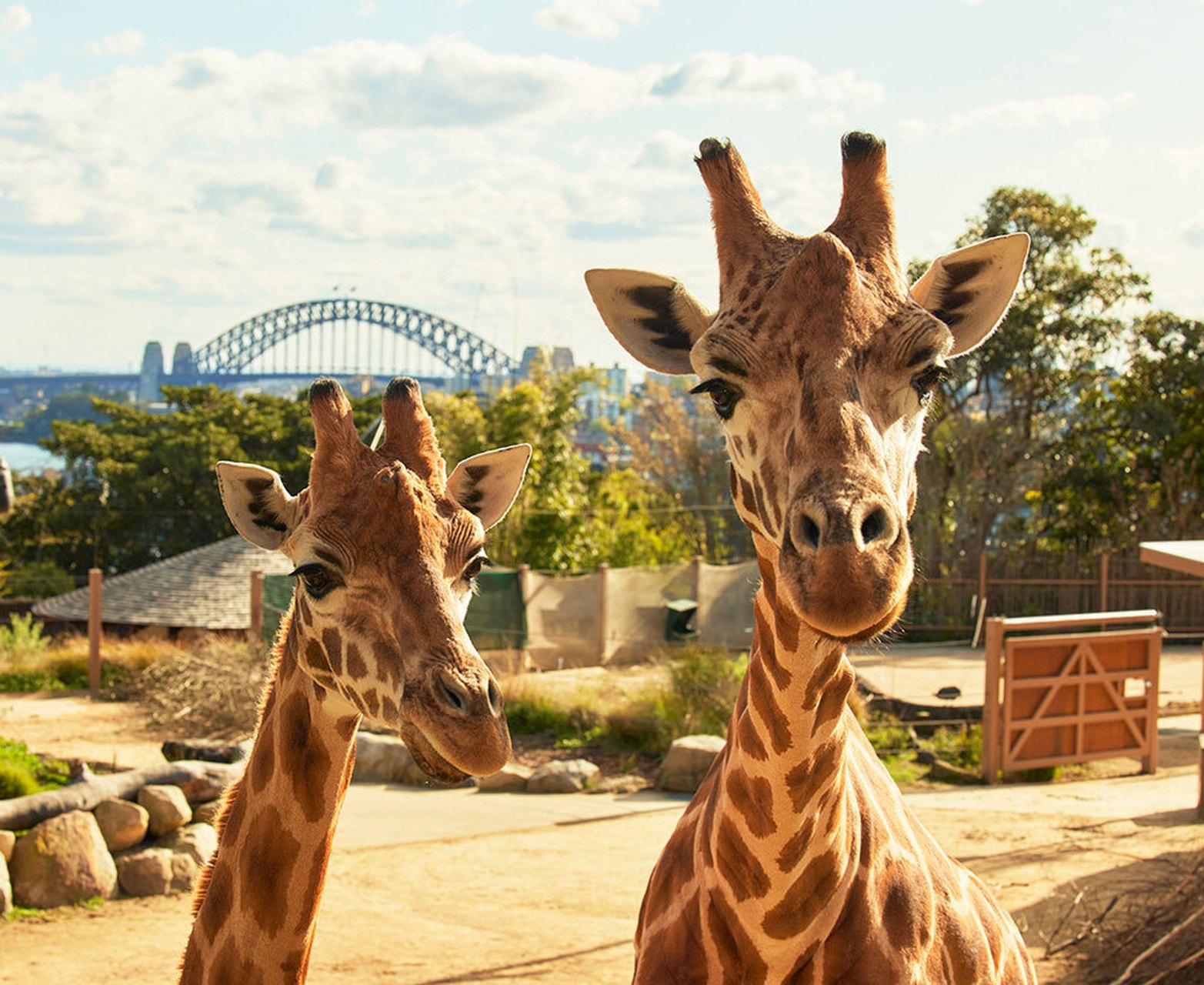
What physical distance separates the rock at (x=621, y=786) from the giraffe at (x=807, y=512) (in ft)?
33.9

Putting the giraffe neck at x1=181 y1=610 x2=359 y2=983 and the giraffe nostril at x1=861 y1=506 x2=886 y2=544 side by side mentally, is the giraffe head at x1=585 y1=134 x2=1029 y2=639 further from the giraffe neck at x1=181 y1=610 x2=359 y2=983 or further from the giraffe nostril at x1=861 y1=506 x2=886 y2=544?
the giraffe neck at x1=181 y1=610 x2=359 y2=983

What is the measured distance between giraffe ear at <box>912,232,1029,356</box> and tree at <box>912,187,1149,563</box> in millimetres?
24780

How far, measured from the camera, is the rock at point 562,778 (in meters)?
13.9

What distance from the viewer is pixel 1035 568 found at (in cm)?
2517

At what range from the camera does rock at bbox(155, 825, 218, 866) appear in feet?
32.9

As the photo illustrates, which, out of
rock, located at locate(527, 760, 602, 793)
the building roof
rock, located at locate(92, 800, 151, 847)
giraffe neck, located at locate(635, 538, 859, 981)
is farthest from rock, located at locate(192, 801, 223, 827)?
giraffe neck, located at locate(635, 538, 859, 981)

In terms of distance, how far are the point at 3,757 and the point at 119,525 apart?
1013 inches

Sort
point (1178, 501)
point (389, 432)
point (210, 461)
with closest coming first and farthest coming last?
point (389, 432), point (1178, 501), point (210, 461)

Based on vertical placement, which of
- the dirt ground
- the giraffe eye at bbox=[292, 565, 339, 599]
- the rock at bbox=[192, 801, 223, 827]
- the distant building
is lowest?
the dirt ground

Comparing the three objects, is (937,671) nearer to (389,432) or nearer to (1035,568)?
(1035,568)

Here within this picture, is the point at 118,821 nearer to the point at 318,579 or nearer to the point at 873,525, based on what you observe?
the point at 318,579

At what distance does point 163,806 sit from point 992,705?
7840 mm

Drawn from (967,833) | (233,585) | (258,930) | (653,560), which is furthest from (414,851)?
(653,560)

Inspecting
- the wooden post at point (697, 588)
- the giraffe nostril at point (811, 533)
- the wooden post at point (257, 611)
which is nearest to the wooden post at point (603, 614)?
the wooden post at point (697, 588)
